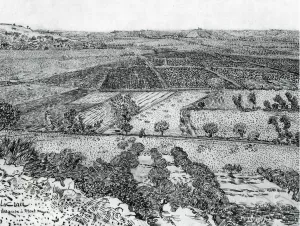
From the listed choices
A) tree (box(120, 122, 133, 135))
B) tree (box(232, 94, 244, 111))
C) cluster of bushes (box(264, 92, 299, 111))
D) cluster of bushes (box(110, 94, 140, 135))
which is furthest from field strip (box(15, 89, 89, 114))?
cluster of bushes (box(264, 92, 299, 111))

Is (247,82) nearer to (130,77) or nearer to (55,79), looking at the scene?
(130,77)

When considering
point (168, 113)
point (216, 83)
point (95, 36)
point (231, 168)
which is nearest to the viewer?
point (231, 168)

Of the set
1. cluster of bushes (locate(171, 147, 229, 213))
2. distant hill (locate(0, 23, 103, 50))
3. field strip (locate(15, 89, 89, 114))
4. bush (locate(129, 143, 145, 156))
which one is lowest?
cluster of bushes (locate(171, 147, 229, 213))

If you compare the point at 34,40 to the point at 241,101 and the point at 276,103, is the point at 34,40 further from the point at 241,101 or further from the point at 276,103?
the point at 276,103

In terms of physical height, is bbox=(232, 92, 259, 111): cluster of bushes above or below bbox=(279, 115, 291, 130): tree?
above

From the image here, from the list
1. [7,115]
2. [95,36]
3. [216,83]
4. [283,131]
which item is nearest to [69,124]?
[7,115]
